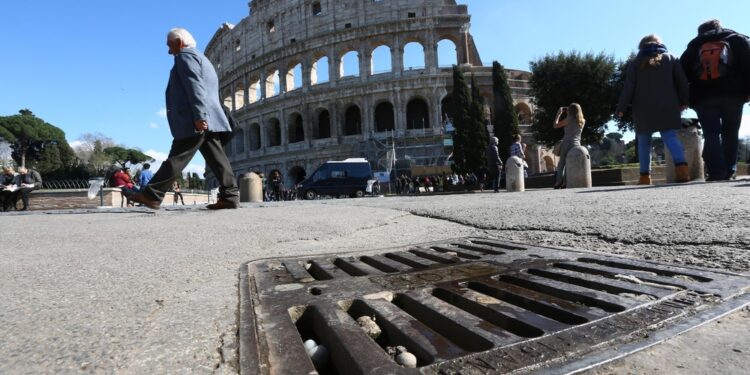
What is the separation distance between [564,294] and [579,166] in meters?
8.14

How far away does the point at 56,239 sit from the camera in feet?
10.2

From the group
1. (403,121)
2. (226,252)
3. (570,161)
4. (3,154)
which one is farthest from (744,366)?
(3,154)

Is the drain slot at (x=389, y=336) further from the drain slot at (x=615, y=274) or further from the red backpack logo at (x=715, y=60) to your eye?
the red backpack logo at (x=715, y=60)

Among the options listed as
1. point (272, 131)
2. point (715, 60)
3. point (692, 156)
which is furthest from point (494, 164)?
point (272, 131)

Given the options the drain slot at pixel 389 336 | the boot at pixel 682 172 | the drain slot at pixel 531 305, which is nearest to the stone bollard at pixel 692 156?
the boot at pixel 682 172

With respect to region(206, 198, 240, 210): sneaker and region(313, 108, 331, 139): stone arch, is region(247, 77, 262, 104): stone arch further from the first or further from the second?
region(206, 198, 240, 210): sneaker

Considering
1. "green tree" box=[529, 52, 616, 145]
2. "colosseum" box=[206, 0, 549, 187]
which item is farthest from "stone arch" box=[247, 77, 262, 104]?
"green tree" box=[529, 52, 616, 145]

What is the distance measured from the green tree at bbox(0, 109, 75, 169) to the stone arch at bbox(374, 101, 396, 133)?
1867 inches

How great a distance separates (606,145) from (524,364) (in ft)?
304

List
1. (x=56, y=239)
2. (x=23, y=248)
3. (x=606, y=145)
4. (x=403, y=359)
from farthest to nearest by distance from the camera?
(x=606, y=145)
(x=56, y=239)
(x=23, y=248)
(x=403, y=359)

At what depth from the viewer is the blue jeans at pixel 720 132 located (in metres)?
5.66

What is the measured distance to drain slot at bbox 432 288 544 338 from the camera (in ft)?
3.54

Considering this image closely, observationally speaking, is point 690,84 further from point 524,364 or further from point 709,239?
point 524,364

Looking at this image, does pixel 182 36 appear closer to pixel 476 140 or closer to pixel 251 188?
pixel 251 188
